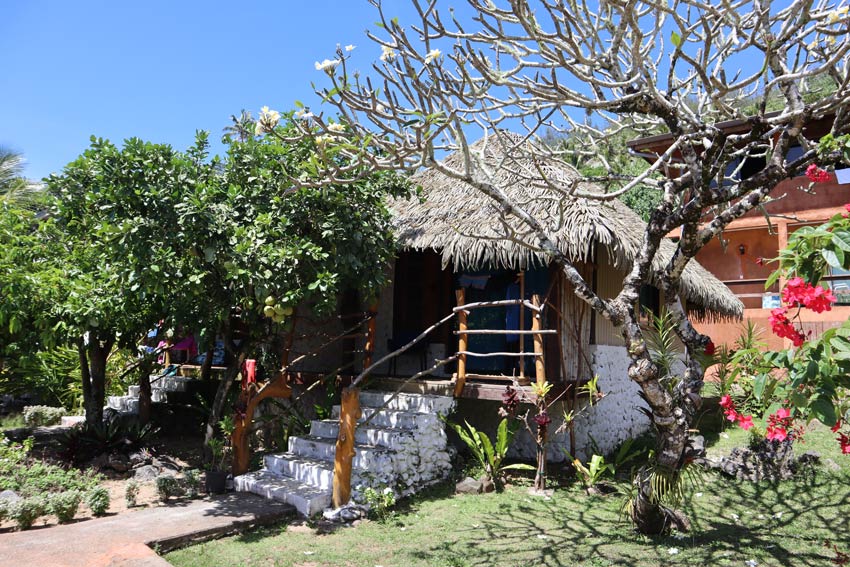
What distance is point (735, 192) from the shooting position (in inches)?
187

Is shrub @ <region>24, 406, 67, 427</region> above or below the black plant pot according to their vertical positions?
above

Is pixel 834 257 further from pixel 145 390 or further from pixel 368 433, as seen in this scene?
pixel 145 390

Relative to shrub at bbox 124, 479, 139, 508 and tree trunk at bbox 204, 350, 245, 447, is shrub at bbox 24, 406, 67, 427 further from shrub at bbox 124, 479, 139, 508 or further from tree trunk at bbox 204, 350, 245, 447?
shrub at bbox 124, 479, 139, 508

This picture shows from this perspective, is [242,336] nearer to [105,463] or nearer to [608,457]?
[105,463]

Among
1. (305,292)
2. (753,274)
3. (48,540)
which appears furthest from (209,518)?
(753,274)

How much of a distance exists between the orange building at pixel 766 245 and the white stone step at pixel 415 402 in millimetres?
6075

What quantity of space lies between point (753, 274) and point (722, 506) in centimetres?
1047

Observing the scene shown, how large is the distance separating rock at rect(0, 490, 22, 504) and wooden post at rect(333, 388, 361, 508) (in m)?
2.87

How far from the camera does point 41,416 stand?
1073 cm

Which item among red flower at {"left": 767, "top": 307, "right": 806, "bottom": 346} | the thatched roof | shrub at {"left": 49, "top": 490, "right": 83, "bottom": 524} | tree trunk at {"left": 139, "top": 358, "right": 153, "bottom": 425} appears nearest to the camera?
red flower at {"left": 767, "top": 307, "right": 806, "bottom": 346}

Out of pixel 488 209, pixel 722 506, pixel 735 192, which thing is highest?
pixel 488 209

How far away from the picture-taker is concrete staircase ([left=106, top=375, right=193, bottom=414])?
10.8 metres

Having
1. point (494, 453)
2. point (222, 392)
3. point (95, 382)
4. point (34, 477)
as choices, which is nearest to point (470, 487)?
point (494, 453)

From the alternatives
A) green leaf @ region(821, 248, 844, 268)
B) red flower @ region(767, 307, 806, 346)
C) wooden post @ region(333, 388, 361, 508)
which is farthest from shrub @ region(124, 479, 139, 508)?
green leaf @ region(821, 248, 844, 268)
